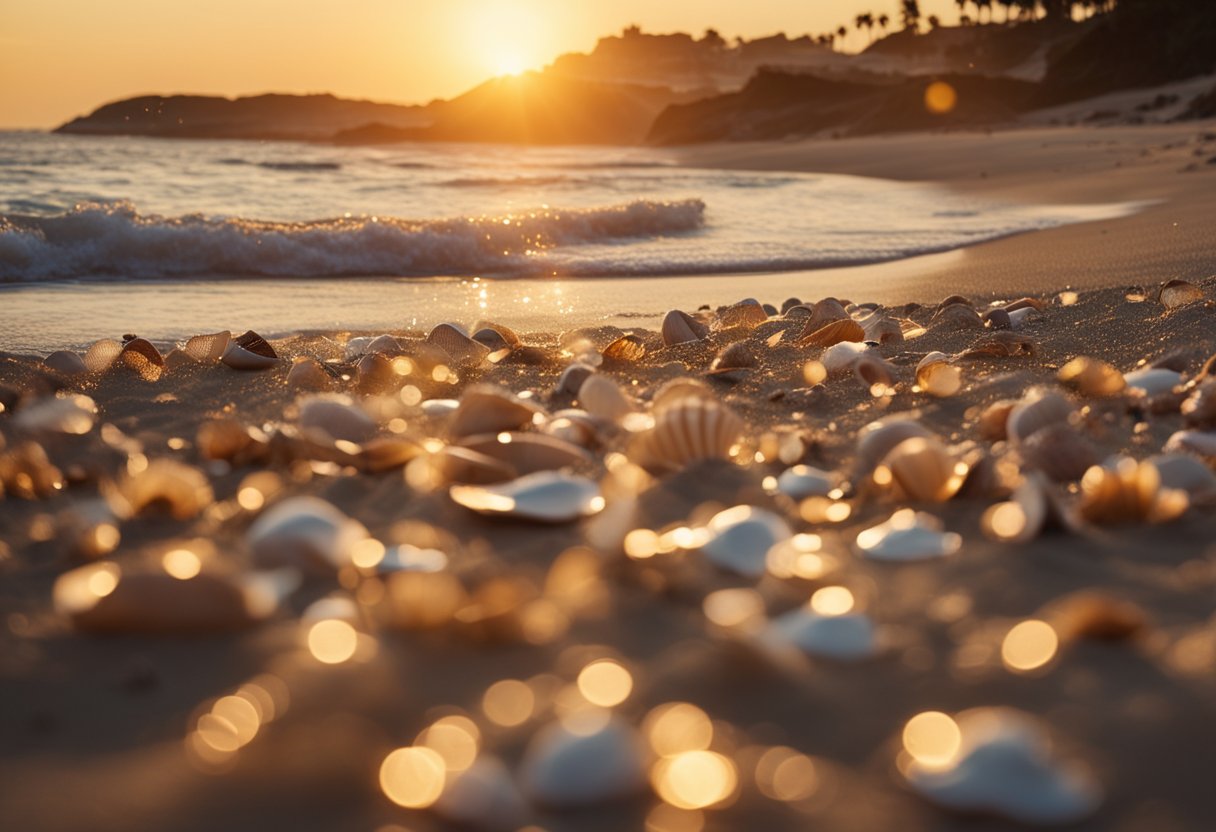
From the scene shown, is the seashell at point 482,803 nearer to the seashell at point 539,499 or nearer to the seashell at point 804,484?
the seashell at point 539,499

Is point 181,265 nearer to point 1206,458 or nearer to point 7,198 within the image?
point 7,198

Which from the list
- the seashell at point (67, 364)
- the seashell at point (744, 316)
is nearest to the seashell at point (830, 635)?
the seashell at point (67, 364)

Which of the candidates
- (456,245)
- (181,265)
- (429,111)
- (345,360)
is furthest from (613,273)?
(429,111)

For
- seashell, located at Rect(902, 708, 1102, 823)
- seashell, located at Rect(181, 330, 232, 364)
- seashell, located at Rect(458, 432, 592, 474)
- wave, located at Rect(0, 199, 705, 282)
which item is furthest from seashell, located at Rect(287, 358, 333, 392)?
wave, located at Rect(0, 199, 705, 282)

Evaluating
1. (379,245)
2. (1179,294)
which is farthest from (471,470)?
(379,245)

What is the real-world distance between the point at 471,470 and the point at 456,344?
5.84 feet

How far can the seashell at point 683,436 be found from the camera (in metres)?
2.09

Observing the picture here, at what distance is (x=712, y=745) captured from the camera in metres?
1.12

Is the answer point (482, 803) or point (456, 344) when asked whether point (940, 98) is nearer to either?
point (456, 344)

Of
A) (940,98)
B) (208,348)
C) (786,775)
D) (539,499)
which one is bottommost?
(786,775)

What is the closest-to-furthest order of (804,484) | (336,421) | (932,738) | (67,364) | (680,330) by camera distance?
(932,738) → (804,484) → (336,421) → (67,364) → (680,330)

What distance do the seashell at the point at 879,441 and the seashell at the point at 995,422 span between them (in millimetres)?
240

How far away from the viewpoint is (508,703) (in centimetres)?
121

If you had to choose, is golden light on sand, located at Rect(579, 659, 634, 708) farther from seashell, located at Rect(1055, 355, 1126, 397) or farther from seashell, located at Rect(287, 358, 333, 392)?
seashell, located at Rect(287, 358, 333, 392)
